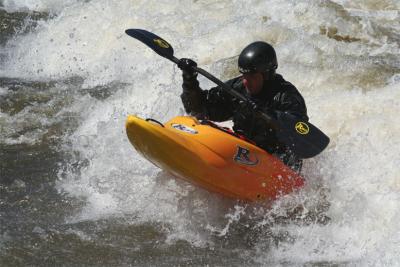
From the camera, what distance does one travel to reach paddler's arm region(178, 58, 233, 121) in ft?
16.9

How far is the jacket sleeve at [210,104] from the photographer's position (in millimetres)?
5230

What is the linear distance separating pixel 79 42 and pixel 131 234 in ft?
Answer: 19.6

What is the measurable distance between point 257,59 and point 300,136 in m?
0.65

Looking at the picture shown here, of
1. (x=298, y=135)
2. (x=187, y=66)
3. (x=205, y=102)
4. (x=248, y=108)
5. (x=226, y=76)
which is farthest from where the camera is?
(x=226, y=76)

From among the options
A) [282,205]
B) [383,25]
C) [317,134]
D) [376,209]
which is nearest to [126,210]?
[282,205]

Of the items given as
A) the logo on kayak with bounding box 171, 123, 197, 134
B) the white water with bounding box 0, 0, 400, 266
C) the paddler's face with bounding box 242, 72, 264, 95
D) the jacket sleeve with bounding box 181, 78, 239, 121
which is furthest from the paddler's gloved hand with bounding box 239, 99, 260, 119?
the white water with bounding box 0, 0, 400, 266

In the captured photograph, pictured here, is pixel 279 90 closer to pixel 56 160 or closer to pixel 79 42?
pixel 56 160

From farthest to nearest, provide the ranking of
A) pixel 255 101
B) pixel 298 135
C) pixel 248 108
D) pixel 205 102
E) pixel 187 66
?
pixel 205 102
pixel 187 66
pixel 248 108
pixel 255 101
pixel 298 135

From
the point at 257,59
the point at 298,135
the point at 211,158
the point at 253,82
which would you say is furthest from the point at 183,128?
the point at 298,135

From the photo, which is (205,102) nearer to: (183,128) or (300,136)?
(183,128)

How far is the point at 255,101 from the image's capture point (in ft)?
15.6

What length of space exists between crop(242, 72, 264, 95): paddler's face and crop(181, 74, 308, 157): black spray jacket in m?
0.05

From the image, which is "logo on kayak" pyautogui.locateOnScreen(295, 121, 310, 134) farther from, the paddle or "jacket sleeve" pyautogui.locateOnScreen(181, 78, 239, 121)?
"jacket sleeve" pyautogui.locateOnScreen(181, 78, 239, 121)

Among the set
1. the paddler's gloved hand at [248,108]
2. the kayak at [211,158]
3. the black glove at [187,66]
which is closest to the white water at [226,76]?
the kayak at [211,158]
